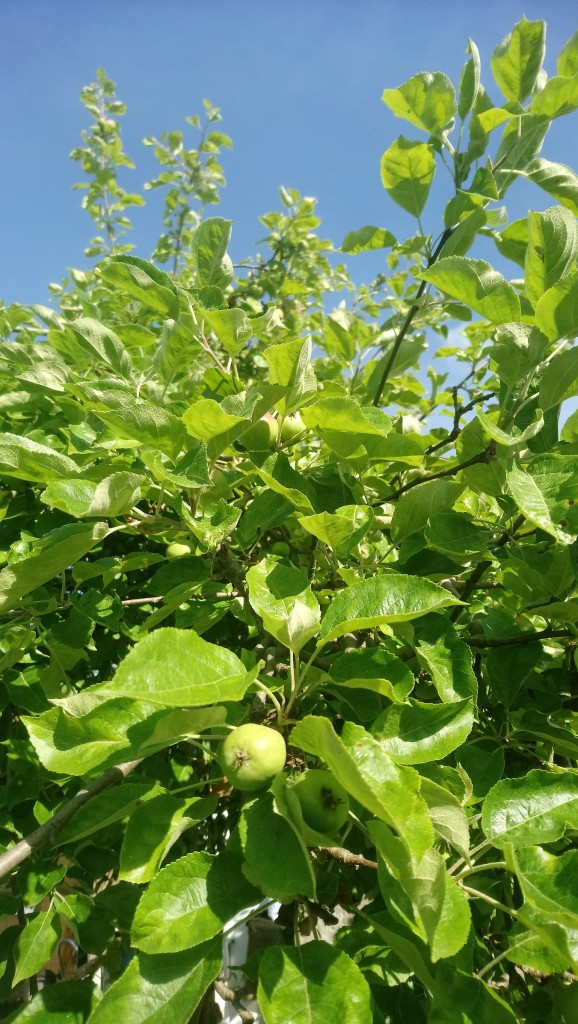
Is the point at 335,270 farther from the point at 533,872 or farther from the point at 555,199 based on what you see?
the point at 533,872

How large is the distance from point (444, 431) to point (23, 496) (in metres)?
1.17

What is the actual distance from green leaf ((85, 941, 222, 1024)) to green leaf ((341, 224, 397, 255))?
5.47 ft

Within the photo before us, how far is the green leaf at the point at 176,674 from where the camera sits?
25.4 inches

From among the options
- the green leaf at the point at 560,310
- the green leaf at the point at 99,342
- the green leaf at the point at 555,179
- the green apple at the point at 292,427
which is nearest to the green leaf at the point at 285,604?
the green apple at the point at 292,427

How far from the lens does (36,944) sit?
1.05m

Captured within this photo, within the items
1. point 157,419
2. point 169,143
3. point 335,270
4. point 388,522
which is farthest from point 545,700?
point 169,143

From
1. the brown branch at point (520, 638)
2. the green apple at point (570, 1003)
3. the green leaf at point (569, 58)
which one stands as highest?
the green leaf at point (569, 58)

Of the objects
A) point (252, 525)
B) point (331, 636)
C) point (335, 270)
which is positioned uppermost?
point (335, 270)

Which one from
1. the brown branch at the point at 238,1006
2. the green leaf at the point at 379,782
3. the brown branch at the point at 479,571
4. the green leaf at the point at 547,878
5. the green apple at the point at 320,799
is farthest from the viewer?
the brown branch at the point at 479,571

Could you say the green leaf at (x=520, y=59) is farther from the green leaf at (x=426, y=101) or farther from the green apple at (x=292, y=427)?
the green apple at (x=292, y=427)

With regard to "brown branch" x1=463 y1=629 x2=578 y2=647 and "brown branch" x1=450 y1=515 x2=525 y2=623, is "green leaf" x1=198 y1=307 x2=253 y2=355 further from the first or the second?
"brown branch" x1=463 y1=629 x2=578 y2=647

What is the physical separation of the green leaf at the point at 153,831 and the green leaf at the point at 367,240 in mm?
1492

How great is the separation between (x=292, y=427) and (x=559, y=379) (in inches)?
22.0

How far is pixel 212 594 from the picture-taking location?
1242mm
